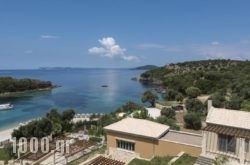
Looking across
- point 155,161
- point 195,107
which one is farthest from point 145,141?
point 195,107

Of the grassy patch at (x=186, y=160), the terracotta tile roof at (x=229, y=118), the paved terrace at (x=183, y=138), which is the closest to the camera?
the terracotta tile roof at (x=229, y=118)

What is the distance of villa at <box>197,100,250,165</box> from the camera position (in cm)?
1416

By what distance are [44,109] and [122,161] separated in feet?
150

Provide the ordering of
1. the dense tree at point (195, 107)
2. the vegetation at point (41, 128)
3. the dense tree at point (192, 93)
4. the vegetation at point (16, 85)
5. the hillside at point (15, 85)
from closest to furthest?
1. the vegetation at point (41, 128)
2. the dense tree at point (195, 107)
3. the dense tree at point (192, 93)
4. the hillside at point (15, 85)
5. the vegetation at point (16, 85)

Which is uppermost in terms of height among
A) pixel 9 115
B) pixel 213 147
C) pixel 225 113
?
pixel 225 113

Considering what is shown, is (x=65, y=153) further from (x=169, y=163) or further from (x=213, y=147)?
(x=213, y=147)

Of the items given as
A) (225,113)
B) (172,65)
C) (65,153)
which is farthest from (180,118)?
(172,65)

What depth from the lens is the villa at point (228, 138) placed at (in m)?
14.2

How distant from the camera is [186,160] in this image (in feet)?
53.4

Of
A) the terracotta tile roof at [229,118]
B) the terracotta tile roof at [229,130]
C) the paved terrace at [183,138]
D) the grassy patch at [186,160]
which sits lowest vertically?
the grassy patch at [186,160]

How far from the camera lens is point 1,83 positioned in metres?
86.1

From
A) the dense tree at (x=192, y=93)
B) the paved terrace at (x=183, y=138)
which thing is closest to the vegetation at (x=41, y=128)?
the paved terrace at (x=183, y=138)

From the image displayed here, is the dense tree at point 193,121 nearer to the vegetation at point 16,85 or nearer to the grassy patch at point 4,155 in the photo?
the grassy patch at point 4,155

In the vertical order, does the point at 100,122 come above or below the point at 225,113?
below
